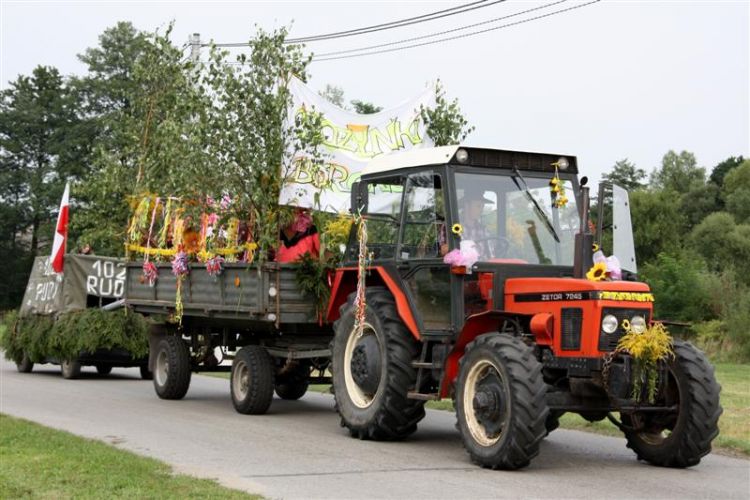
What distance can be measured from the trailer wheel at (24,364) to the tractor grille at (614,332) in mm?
14191

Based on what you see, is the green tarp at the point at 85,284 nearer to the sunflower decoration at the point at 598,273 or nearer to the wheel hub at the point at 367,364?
the wheel hub at the point at 367,364

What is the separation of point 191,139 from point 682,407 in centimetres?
672

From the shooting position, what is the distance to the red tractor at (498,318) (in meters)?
8.97

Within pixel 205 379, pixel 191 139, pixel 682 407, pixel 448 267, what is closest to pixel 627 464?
pixel 682 407

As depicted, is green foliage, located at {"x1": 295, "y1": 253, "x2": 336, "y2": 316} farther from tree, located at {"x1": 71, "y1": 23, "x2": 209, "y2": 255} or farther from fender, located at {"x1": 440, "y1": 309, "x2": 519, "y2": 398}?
fender, located at {"x1": 440, "y1": 309, "x2": 519, "y2": 398}

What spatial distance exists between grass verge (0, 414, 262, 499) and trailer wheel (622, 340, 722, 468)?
3.83 metres

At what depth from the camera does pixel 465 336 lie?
387 inches

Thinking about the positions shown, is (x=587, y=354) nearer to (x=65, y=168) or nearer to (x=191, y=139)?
(x=191, y=139)

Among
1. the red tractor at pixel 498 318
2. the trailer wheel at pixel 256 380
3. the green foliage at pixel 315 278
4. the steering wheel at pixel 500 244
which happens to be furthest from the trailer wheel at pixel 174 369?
the steering wheel at pixel 500 244

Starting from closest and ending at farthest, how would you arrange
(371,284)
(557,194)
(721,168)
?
(557,194) < (371,284) < (721,168)

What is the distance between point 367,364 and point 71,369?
988cm

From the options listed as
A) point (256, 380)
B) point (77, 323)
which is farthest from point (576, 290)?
point (77, 323)

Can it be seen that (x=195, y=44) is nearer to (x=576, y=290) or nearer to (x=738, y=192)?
(x=576, y=290)

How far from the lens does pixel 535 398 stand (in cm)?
863
